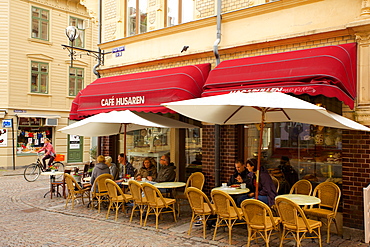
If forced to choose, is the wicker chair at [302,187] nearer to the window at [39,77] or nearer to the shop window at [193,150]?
the shop window at [193,150]

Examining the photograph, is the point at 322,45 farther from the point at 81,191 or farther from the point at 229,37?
the point at 81,191

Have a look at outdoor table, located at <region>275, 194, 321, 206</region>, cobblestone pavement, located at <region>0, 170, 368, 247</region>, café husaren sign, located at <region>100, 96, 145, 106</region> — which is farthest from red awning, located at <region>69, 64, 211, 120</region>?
outdoor table, located at <region>275, 194, 321, 206</region>

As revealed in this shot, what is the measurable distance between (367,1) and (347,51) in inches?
39.6

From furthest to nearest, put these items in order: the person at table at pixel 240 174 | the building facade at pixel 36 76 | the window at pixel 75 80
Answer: the window at pixel 75 80
the building facade at pixel 36 76
the person at table at pixel 240 174

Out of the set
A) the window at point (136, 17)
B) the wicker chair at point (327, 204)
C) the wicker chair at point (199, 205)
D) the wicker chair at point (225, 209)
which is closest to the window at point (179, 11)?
the window at point (136, 17)

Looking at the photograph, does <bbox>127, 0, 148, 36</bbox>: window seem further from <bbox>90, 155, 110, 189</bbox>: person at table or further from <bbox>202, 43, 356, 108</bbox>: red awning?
<bbox>90, 155, 110, 189</bbox>: person at table

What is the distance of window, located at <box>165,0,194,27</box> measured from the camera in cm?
991

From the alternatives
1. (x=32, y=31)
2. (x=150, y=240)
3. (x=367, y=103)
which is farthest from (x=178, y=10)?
(x=32, y=31)

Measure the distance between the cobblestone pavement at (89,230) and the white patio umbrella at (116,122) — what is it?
2.02 metres

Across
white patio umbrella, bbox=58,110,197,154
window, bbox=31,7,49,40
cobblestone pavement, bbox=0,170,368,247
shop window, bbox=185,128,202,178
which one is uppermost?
window, bbox=31,7,49,40

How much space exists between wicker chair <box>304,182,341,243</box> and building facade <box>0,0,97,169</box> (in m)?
15.0

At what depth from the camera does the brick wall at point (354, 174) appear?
6723mm

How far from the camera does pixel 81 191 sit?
9250 millimetres

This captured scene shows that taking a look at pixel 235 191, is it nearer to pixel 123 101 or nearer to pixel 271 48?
pixel 271 48
